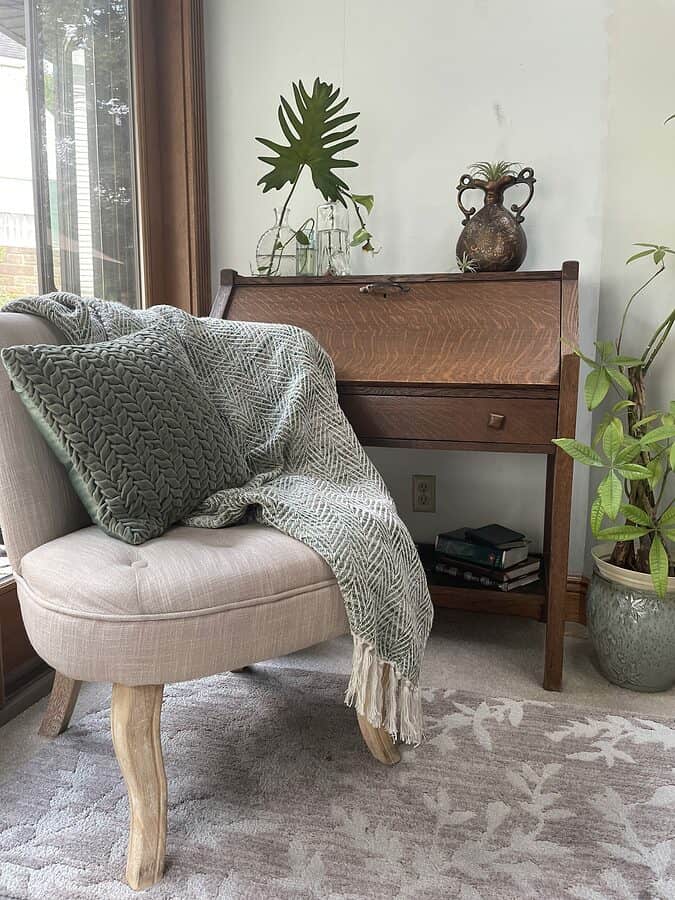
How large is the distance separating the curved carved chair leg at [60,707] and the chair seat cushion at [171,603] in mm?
394

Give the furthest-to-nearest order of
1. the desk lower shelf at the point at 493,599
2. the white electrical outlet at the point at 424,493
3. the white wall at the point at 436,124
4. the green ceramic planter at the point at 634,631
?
the white electrical outlet at the point at 424,493 → the white wall at the point at 436,124 → the desk lower shelf at the point at 493,599 → the green ceramic planter at the point at 634,631

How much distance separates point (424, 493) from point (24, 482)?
1403 millimetres

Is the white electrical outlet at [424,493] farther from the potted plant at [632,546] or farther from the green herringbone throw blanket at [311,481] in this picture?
the green herringbone throw blanket at [311,481]

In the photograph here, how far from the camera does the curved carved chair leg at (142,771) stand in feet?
3.78

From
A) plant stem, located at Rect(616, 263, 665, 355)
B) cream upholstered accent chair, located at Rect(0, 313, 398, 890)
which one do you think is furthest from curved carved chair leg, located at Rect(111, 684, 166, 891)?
plant stem, located at Rect(616, 263, 665, 355)

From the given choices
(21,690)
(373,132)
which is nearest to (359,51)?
(373,132)

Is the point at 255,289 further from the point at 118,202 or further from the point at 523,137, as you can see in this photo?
the point at 523,137

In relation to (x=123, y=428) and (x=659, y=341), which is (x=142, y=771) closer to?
(x=123, y=428)

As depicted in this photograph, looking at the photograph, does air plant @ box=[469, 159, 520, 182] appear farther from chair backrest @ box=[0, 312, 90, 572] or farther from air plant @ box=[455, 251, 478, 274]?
chair backrest @ box=[0, 312, 90, 572]

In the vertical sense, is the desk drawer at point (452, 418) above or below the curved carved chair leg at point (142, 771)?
above

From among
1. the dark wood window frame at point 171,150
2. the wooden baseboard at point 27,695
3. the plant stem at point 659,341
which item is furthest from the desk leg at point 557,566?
the dark wood window frame at point 171,150

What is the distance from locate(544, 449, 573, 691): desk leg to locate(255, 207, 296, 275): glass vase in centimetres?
98

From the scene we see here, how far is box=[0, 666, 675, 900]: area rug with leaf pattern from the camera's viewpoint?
1177mm

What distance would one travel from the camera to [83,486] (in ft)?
4.26
